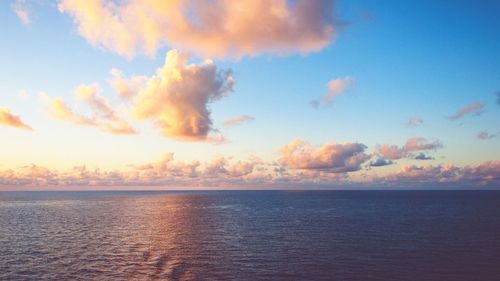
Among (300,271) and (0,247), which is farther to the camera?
(0,247)

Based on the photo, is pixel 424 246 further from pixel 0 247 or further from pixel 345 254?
pixel 0 247

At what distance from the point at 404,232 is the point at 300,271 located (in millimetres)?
46741

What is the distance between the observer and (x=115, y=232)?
89062 mm

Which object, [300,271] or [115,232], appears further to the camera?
[115,232]

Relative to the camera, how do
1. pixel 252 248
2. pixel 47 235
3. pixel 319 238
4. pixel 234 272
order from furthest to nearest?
1. pixel 47 235
2. pixel 319 238
3. pixel 252 248
4. pixel 234 272

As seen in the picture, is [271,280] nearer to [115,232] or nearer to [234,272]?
[234,272]

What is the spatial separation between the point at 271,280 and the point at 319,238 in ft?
108

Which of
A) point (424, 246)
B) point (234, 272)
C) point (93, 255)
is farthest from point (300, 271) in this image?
point (93, 255)

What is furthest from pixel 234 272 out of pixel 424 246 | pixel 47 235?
pixel 47 235

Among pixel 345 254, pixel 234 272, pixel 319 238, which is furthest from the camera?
pixel 319 238

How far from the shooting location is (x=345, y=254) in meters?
61.1

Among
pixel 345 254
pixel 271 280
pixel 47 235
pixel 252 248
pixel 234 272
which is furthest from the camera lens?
pixel 47 235

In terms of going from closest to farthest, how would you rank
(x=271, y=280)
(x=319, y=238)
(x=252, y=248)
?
(x=271, y=280) → (x=252, y=248) → (x=319, y=238)

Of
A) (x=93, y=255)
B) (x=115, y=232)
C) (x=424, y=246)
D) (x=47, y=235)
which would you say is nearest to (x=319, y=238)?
(x=424, y=246)
